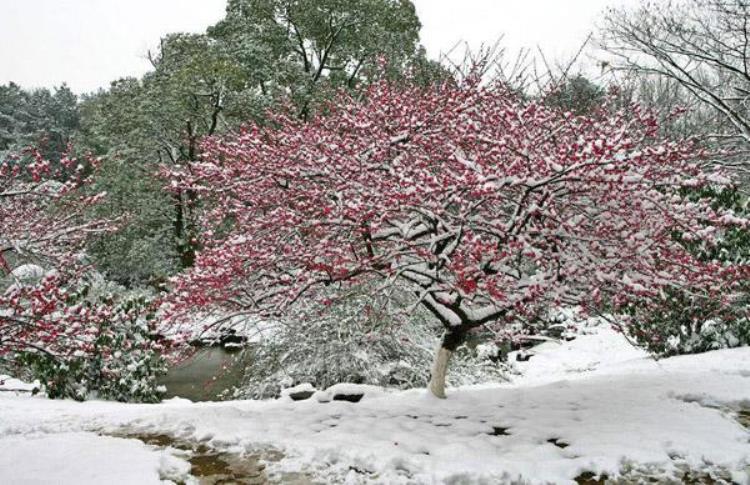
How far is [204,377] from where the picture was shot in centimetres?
1244

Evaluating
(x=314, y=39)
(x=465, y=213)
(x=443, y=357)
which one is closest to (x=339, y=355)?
(x=443, y=357)

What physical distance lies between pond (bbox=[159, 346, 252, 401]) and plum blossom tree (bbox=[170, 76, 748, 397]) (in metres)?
4.79

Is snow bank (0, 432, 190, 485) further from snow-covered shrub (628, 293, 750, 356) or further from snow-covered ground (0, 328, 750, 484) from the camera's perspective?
snow-covered shrub (628, 293, 750, 356)

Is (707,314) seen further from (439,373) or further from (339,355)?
(339,355)

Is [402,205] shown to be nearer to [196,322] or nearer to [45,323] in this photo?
[196,322]

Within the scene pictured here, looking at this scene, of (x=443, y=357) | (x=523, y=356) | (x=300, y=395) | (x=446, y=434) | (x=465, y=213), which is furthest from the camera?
(x=523, y=356)

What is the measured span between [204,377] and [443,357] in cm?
813

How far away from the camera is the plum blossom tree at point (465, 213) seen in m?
4.69

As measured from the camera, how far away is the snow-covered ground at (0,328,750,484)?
424cm

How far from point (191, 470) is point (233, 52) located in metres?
15.5

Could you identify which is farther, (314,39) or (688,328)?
(314,39)

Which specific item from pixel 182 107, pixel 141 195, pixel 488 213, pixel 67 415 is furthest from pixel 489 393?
pixel 141 195

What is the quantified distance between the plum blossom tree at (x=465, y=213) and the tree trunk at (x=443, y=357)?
0.06ft

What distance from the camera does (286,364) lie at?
9.23 meters
